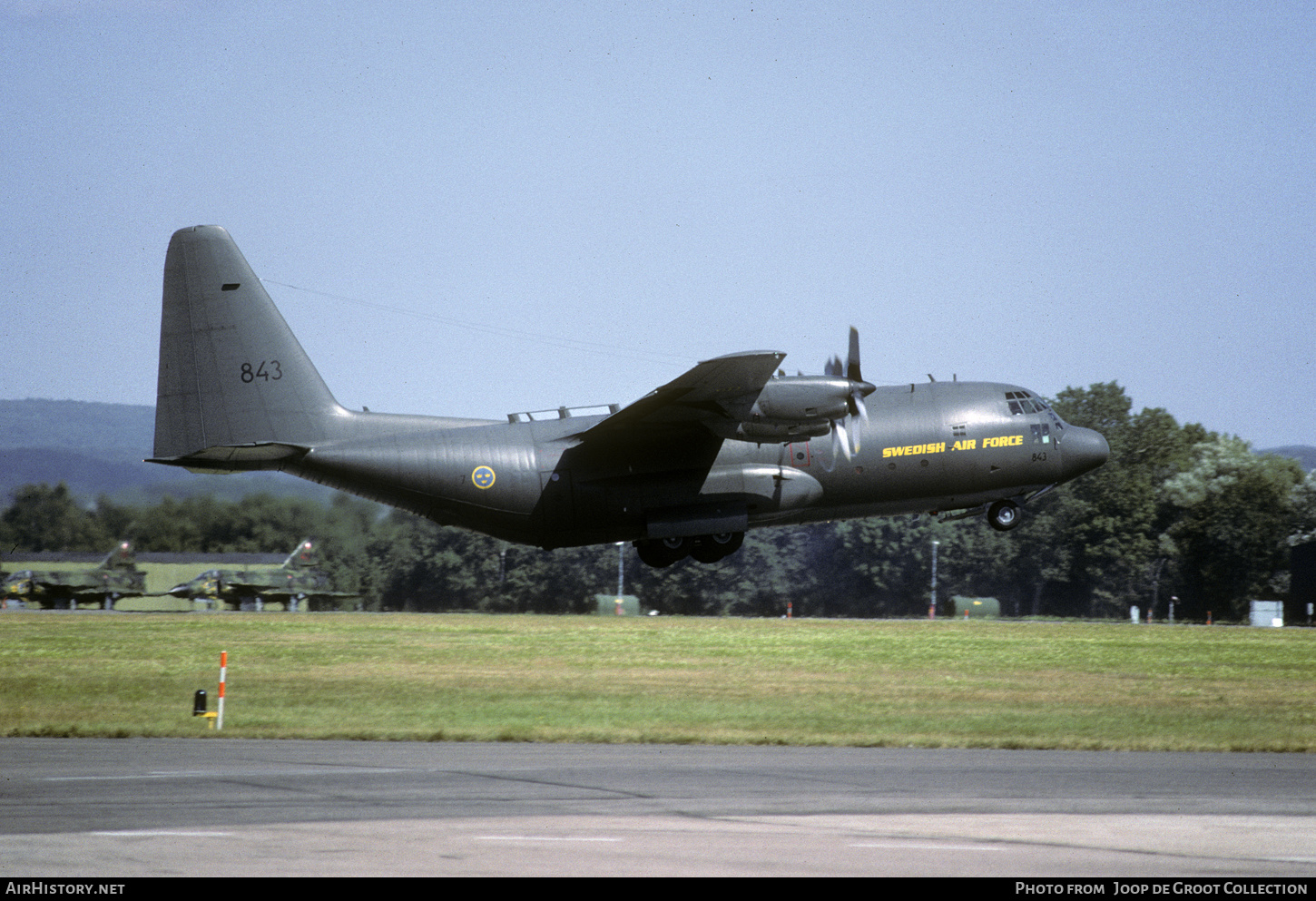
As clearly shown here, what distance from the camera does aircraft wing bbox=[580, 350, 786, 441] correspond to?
97.0 feet

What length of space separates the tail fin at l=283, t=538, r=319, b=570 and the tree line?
194cm

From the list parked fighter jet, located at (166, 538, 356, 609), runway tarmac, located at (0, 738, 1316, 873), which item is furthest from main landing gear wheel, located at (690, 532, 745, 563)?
parked fighter jet, located at (166, 538, 356, 609)

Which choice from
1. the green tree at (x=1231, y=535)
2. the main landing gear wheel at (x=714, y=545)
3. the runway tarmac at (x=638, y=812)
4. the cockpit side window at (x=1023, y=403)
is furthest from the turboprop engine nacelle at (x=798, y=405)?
the green tree at (x=1231, y=535)

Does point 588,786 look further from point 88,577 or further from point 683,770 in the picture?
point 88,577

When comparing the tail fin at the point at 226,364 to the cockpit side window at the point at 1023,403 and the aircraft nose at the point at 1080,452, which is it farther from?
the aircraft nose at the point at 1080,452

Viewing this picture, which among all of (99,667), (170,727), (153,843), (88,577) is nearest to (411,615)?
(88,577)

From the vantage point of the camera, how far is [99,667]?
2077 inches

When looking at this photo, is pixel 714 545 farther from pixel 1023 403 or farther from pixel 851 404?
pixel 1023 403

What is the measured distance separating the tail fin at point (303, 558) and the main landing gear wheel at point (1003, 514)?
52.9 meters

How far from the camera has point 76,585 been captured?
328 feet

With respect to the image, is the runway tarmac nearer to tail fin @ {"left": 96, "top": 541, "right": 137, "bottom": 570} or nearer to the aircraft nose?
the aircraft nose

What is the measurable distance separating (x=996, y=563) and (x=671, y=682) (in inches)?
3087

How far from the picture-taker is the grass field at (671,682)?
1410 inches
